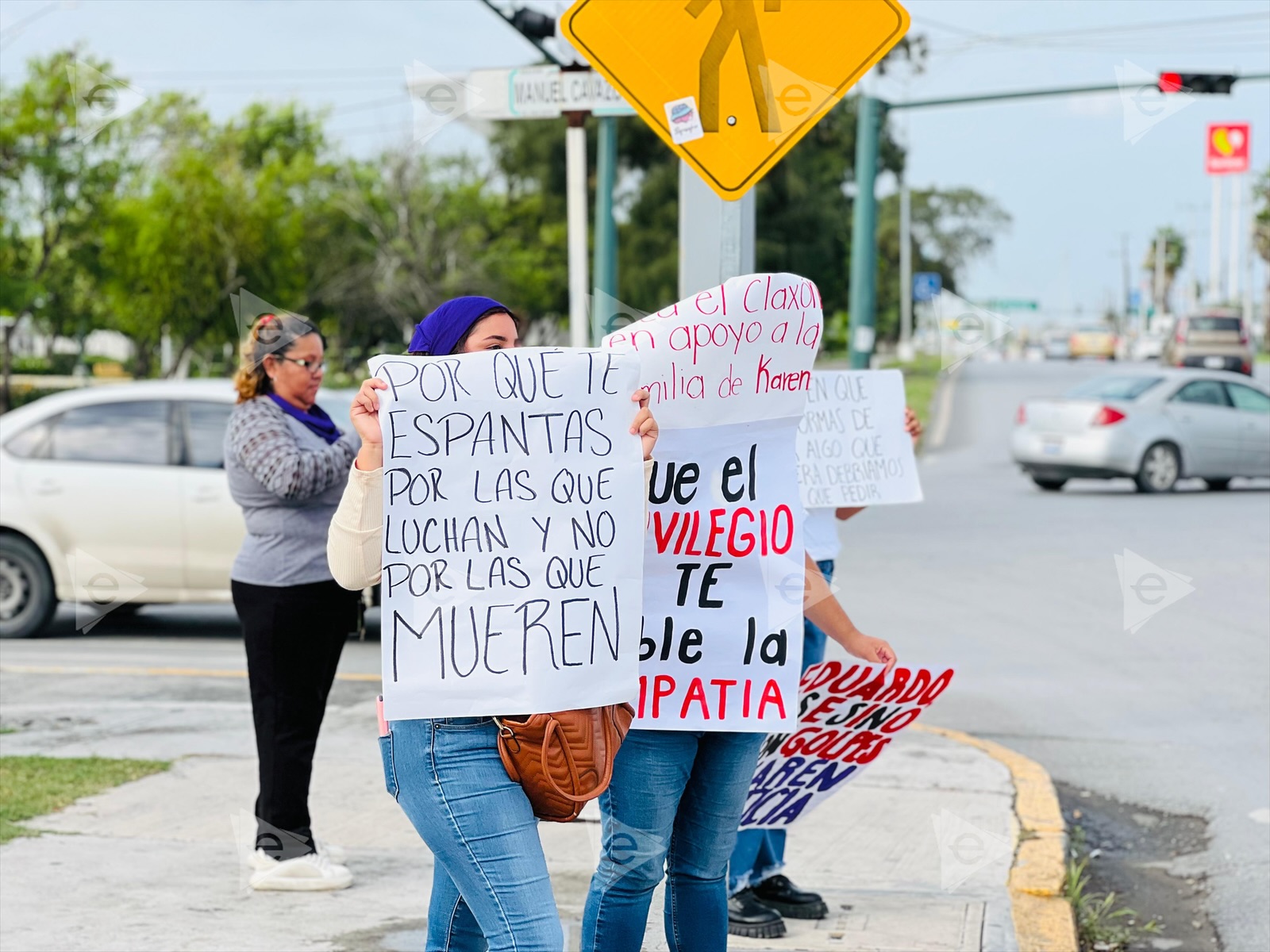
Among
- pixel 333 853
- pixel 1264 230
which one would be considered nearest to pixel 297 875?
pixel 333 853

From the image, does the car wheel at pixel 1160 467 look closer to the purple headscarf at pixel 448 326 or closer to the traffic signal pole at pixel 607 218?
the traffic signal pole at pixel 607 218

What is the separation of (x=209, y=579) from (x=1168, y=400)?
39.9ft

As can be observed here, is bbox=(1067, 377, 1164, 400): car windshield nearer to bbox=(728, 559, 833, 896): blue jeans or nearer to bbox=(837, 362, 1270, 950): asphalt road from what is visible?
bbox=(837, 362, 1270, 950): asphalt road

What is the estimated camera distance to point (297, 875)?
4.93 meters

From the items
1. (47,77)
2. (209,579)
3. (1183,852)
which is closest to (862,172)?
(209,579)

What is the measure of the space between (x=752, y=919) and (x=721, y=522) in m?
1.62

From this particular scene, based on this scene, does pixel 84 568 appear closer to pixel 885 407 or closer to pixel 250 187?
pixel 885 407

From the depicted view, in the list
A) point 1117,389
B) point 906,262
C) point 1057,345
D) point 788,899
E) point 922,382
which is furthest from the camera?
point 1057,345

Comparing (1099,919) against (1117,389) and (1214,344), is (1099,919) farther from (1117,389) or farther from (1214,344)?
(1214,344)

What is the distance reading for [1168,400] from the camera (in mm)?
18266

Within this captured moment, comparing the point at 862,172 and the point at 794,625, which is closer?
the point at 794,625

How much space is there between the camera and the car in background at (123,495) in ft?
33.0

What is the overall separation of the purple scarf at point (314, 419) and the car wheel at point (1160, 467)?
14.8 metres

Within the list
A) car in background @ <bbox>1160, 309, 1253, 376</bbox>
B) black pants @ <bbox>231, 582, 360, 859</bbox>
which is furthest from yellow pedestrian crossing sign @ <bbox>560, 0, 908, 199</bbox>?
car in background @ <bbox>1160, 309, 1253, 376</bbox>
